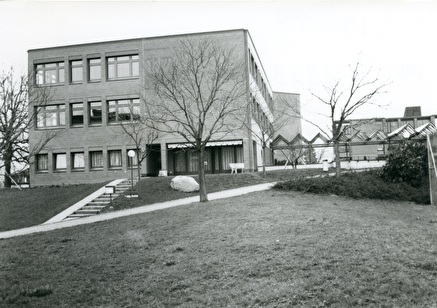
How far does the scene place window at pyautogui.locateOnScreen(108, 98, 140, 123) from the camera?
1446 inches

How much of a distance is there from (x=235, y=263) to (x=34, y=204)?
64.5 feet

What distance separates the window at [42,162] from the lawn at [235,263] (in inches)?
1008

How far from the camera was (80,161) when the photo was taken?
125ft

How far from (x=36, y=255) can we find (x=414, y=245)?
9399 mm

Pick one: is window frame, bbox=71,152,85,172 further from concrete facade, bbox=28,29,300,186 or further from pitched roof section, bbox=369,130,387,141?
pitched roof section, bbox=369,130,387,141

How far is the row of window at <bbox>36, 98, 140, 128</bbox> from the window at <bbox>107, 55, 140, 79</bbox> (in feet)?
7.39

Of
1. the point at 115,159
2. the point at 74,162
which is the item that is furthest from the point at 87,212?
the point at 74,162

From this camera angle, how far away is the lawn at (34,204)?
21.1 m

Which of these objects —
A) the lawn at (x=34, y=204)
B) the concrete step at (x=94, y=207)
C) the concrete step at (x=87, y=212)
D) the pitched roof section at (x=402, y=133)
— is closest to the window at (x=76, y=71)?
the lawn at (x=34, y=204)

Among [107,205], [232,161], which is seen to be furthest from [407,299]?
[232,161]

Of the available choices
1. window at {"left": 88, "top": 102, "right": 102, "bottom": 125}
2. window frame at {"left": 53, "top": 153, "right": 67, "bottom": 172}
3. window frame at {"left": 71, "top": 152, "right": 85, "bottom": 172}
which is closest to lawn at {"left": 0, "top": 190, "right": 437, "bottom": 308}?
window frame at {"left": 71, "top": 152, "right": 85, "bottom": 172}

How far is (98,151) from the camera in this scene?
3775cm

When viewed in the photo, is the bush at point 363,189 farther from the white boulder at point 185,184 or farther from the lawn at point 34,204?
the lawn at point 34,204

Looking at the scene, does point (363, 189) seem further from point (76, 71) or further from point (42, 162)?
point (42, 162)
